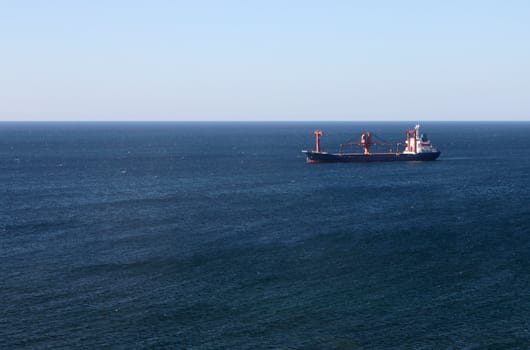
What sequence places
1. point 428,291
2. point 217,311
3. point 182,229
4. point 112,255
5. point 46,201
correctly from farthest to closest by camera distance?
point 46,201 < point 182,229 < point 112,255 < point 428,291 < point 217,311

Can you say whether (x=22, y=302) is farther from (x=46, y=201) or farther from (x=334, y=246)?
(x=46, y=201)

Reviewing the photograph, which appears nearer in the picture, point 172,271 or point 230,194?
point 172,271

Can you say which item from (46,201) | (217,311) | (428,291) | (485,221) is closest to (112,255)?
(217,311)

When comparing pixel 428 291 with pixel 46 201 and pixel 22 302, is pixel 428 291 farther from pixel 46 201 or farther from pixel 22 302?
pixel 46 201

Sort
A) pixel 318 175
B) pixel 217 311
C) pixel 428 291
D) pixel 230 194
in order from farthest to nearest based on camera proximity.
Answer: pixel 318 175
pixel 230 194
pixel 428 291
pixel 217 311

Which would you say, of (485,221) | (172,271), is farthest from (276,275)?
(485,221)

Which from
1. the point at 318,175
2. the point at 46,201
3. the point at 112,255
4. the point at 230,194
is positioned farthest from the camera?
the point at 318,175
